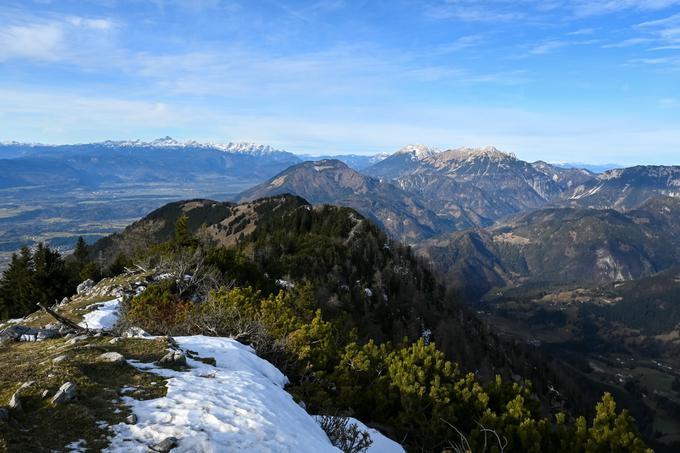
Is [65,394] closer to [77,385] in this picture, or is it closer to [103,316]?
[77,385]

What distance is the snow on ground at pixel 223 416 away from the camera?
11.9m

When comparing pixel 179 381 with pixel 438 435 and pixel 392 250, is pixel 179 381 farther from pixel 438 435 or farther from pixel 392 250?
pixel 392 250

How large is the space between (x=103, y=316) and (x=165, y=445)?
24.5m

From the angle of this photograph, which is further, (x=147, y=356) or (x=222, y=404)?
(x=147, y=356)

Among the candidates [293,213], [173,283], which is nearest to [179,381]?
[173,283]

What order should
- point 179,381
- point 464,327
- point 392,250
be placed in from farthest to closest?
point 392,250 → point 464,327 → point 179,381

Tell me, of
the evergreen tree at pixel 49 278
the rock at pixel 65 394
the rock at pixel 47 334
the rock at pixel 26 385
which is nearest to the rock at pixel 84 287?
the evergreen tree at pixel 49 278

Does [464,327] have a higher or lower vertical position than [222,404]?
lower

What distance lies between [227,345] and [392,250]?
13412 cm

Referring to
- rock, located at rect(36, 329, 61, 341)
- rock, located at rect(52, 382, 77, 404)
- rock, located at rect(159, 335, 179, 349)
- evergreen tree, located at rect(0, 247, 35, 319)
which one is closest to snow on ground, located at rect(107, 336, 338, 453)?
rock, located at rect(52, 382, 77, 404)

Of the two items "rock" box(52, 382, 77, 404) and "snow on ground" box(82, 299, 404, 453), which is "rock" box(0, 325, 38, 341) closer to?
"snow on ground" box(82, 299, 404, 453)

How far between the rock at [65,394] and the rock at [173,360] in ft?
14.0

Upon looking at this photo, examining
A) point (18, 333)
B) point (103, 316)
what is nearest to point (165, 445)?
point (18, 333)

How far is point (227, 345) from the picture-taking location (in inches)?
814
